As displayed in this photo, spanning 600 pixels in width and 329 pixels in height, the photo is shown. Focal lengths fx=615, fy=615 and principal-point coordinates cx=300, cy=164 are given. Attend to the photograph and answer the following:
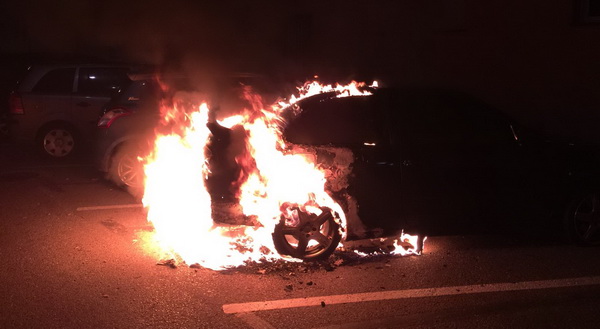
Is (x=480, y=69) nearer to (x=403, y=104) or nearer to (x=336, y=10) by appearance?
(x=336, y=10)

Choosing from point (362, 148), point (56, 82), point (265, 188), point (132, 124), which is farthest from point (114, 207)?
point (56, 82)

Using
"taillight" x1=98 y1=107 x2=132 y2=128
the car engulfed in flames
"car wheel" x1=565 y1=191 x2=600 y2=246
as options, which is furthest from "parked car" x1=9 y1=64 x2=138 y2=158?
"car wheel" x1=565 y1=191 x2=600 y2=246

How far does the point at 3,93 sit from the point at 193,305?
11833 millimetres

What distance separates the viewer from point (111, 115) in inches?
321

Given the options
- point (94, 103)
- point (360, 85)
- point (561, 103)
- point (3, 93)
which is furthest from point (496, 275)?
point (3, 93)

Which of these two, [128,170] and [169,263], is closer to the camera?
[169,263]

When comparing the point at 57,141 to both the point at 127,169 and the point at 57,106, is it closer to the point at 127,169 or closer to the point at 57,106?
the point at 57,106

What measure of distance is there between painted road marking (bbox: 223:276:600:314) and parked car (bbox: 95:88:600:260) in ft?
2.62

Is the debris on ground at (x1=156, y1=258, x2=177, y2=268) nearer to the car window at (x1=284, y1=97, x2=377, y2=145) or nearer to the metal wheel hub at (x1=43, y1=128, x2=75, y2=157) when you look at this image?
the car window at (x1=284, y1=97, x2=377, y2=145)

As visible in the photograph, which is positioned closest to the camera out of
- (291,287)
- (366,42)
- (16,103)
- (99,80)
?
(291,287)

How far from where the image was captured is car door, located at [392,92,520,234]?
557cm

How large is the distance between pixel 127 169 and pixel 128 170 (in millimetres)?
23

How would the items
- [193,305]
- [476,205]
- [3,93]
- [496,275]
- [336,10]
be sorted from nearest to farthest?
1. [193,305]
2. [496,275]
3. [476,205]
4. [336,10]
5. [3,93]

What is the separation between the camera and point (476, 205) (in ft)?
18.7
